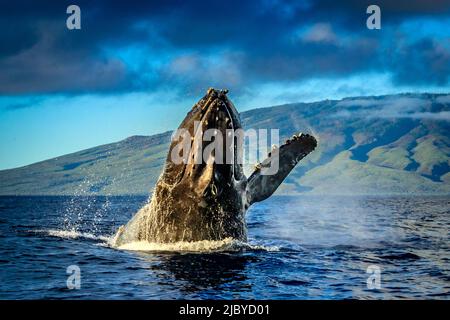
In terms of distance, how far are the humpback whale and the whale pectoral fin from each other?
13 cm

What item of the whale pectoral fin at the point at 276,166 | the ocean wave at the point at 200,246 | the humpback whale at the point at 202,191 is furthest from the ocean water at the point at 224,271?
the whale pectoral fin at the point at 276,166

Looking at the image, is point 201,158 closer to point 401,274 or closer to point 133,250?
point 133,250

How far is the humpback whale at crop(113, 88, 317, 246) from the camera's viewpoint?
39.5 ft

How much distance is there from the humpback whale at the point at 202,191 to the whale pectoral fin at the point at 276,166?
13 cm

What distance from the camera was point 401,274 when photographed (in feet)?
38.3

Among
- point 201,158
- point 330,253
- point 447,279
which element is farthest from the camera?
point 330,253

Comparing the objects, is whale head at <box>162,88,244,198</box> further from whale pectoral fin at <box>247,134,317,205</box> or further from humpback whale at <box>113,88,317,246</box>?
whale pectoral fin at <box>247,134,317,205</box>

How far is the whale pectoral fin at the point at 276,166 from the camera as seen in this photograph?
14.3m

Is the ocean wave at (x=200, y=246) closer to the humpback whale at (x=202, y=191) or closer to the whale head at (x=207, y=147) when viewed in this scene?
the humpback whale at (x=202, y=191)

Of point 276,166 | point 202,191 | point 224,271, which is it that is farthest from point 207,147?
point 276,166

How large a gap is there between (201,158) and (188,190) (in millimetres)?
869

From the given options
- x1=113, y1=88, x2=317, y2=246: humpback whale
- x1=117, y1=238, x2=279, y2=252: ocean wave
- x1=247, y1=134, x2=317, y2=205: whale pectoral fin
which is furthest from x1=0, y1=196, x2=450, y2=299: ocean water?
x1=247, y1=134, x2=317, y2=205: whale pectoral fin
